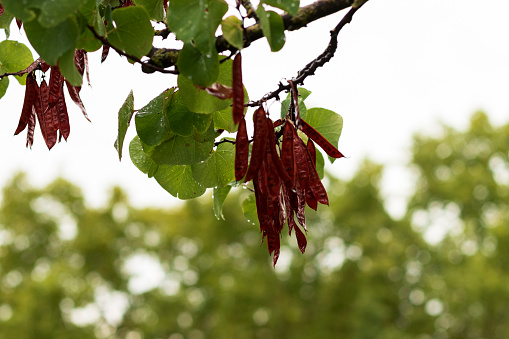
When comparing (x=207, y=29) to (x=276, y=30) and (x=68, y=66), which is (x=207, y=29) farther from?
(x=68, y=66)

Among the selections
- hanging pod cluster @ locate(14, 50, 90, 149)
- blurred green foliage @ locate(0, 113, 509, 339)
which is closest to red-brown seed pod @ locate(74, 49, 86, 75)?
hanging pod cluster @ locate(14, 50, 90, 149)

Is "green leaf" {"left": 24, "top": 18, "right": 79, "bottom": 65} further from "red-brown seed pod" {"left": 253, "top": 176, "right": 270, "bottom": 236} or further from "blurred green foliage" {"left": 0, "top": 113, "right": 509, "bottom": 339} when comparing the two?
"blurred green foliage" {"left": 0, "top": 113, "right": 509, "bottom": 339}

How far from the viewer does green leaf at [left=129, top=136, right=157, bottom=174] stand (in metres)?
1.44

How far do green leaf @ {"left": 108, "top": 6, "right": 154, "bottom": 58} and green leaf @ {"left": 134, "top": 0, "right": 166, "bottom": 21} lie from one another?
320 millimetres

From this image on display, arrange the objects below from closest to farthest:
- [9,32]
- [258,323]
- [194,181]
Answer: [194,181] < [9,32] < [258,323]

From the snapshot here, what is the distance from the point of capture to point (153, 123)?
4.11ft

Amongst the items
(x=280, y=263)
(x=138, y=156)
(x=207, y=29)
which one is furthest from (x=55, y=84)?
(x=280, y=263)

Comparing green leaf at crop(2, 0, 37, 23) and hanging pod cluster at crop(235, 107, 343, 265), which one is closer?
green leaf at crop(2, 0, 37, 23)

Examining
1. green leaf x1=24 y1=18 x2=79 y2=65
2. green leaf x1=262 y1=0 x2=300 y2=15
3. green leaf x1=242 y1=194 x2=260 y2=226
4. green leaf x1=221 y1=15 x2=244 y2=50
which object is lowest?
green leaf x1=242 y1=194 x2=260 y2=226

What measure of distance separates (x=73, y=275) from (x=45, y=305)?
47.0 inches

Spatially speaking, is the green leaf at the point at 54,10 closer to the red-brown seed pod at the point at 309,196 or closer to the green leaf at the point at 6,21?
the red-brown seed pod at the point at 309,196

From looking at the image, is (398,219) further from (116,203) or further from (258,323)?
(116,203)

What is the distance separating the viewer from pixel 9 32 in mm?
1580

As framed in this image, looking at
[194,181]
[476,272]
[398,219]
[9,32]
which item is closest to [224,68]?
[194,181]
